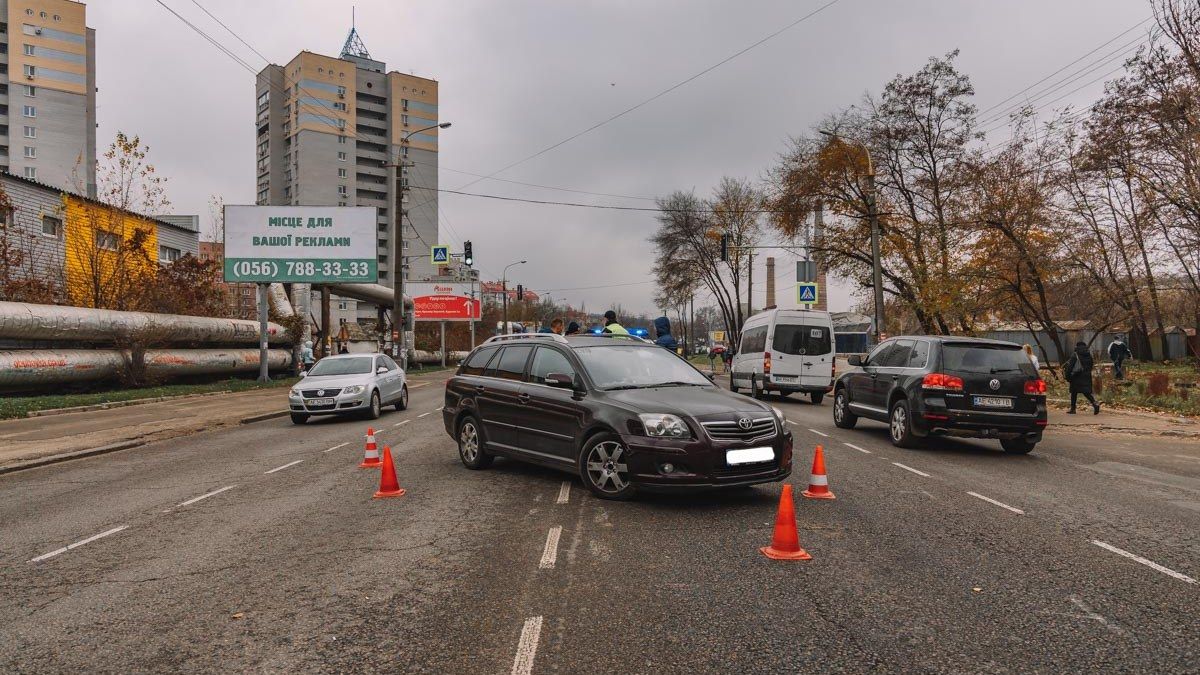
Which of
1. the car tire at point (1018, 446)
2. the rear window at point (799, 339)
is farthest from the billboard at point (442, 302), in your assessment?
the car tire at point (1018, 446)

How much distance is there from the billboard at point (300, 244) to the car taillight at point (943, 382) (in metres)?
22.9

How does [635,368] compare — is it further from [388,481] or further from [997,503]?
[997,503]

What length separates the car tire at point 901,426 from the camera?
431 inches

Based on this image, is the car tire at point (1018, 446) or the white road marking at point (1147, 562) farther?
the car tire at point (1018, 446)

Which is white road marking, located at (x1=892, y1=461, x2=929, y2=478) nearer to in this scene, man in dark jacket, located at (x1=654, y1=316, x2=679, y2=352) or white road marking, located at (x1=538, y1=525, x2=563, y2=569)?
man in dark jacket, located at (x1=654, y1=316, x2=679, y2=352)

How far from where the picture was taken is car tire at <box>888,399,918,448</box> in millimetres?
10945

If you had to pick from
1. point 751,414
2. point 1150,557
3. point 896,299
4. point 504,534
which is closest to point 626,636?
point 504,534

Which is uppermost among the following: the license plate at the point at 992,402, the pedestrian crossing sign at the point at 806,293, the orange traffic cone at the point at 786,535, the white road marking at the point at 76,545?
the pedestrian crossing sign at the point at 806,293

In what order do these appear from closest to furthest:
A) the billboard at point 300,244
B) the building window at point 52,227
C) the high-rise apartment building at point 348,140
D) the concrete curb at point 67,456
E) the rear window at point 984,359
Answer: the concrete curb at point 67,456
the rear window at point 984,359
the billboard at point 300,244
the building window at point 52,227
the high-rise apartment building at point 348,140

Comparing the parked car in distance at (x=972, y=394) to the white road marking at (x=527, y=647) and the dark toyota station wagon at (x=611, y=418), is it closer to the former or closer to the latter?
the dark toyota station wagon at (x=611, y=418)

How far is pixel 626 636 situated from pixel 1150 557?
3918mm

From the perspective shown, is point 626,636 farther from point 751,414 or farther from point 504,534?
point 751,414

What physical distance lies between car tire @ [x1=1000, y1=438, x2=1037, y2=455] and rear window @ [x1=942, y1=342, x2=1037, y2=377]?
1038 millimetres

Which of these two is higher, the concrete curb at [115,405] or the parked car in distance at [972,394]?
the parked car in distance at [972,394]
